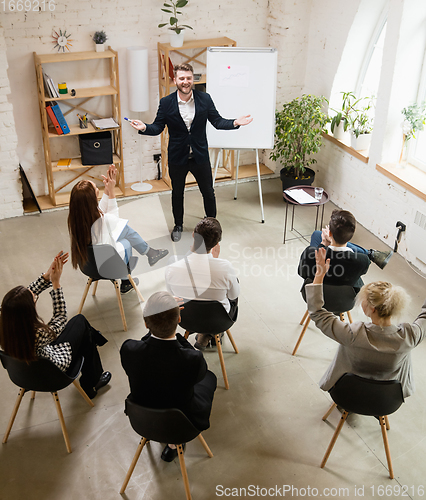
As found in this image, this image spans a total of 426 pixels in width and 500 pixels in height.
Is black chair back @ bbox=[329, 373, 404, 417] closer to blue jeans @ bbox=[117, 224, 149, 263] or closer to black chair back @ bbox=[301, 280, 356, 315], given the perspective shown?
black chair back @ bbox=[301, 280, 356, 315]

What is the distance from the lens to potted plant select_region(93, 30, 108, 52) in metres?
5.29

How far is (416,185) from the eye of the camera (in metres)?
4.75

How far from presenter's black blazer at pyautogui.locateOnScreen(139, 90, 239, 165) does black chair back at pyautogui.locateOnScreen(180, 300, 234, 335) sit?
2190mm

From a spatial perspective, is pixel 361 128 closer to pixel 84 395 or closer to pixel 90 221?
pixel 90 221

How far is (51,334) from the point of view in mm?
2738

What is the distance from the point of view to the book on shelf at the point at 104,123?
18.2 ft

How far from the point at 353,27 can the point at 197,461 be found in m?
4.46

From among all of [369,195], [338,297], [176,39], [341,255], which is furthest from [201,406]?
[176,39]

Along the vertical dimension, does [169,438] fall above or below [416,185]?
below

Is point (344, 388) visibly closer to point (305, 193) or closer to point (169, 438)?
point (169, 438)

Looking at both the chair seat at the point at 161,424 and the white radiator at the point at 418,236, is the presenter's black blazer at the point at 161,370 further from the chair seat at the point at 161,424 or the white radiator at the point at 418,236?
the white radiator at the point at 418,236

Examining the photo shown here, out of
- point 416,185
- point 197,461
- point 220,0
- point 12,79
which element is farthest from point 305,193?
point 12,79

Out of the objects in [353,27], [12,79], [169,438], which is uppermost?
[353,27]

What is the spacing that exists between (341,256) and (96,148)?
334 cm
